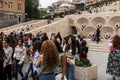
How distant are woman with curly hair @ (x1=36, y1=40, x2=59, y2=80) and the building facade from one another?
4467 cm

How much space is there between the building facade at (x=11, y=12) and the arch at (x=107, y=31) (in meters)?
17.6

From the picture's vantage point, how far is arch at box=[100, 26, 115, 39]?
41500 mm

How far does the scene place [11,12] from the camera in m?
53.5

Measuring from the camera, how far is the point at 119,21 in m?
42.4

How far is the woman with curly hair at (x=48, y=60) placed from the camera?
20.7 feet

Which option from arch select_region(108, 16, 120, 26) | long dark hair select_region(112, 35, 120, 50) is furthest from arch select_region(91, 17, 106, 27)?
long dark hair select_region(112, 35, 120, 50)

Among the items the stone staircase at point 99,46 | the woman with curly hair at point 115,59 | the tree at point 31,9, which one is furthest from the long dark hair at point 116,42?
the tree at point 31,9

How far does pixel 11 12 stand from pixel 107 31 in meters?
19.5

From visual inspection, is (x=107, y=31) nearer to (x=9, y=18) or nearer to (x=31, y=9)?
(x=9, y=18)

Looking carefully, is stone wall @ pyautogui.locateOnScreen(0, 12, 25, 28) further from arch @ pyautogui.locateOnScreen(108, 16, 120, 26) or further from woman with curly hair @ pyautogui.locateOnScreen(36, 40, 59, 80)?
woman with curly hair @ pyautogui.locateOnScreen(36, 40, 59, 80)

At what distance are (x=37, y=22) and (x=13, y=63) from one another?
3428cm

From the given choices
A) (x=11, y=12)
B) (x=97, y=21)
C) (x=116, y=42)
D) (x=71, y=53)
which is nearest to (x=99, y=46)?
(x=97, y=21)

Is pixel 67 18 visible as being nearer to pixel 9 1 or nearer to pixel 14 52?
pixel 9 1

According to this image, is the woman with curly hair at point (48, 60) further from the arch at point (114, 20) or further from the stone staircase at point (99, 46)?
the arch at point (114, 20)
